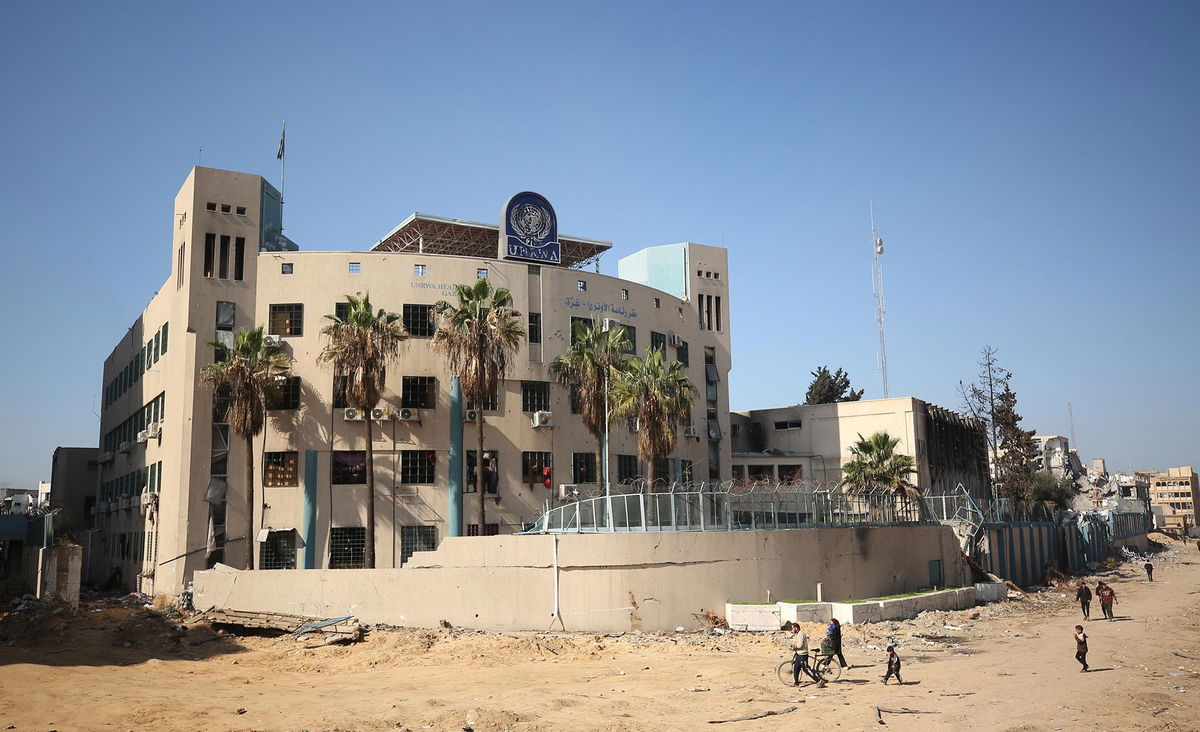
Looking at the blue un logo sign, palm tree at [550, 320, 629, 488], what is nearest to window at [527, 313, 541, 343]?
palm tree at [550, 320, 629, 488]

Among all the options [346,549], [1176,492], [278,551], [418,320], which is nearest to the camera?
[278,551]

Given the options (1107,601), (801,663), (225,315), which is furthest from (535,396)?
(1107,601)

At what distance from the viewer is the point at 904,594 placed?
39.0 metres

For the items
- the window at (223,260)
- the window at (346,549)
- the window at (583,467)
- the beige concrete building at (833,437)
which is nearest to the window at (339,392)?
the window at (346,549)

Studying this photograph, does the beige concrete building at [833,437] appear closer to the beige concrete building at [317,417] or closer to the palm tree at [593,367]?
the beige concrete building at [317,417]

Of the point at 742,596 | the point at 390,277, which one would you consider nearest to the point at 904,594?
the point at 742,596

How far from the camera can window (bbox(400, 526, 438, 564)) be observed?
4312 centimetres

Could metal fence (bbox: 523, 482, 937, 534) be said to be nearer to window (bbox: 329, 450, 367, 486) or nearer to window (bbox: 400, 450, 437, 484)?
window (bbox: 400, 450, 437, 484)

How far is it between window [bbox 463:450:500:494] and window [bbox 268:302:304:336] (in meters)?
10.1

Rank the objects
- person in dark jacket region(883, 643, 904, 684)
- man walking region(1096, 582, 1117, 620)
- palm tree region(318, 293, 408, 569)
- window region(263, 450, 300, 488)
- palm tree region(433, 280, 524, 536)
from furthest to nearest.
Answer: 1. window region(263, 450, 300, 488)
2. palm tree region(433, 280, 524, 536)
3. palm tree region(318, 293, 408, 569)
4. man walking region(1096, 582, 1117, 620)
5. person in dark jacket region(883, 643, 904, 684)

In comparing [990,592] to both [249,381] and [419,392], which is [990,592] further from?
[249,381]

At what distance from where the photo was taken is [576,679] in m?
25.4

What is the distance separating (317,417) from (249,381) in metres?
4.48

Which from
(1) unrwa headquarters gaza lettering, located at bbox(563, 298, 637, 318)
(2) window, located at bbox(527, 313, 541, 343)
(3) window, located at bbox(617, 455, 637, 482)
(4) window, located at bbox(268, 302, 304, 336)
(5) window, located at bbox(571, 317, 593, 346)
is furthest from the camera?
(3) window, located at bbox(617, 455, 637, 482)
